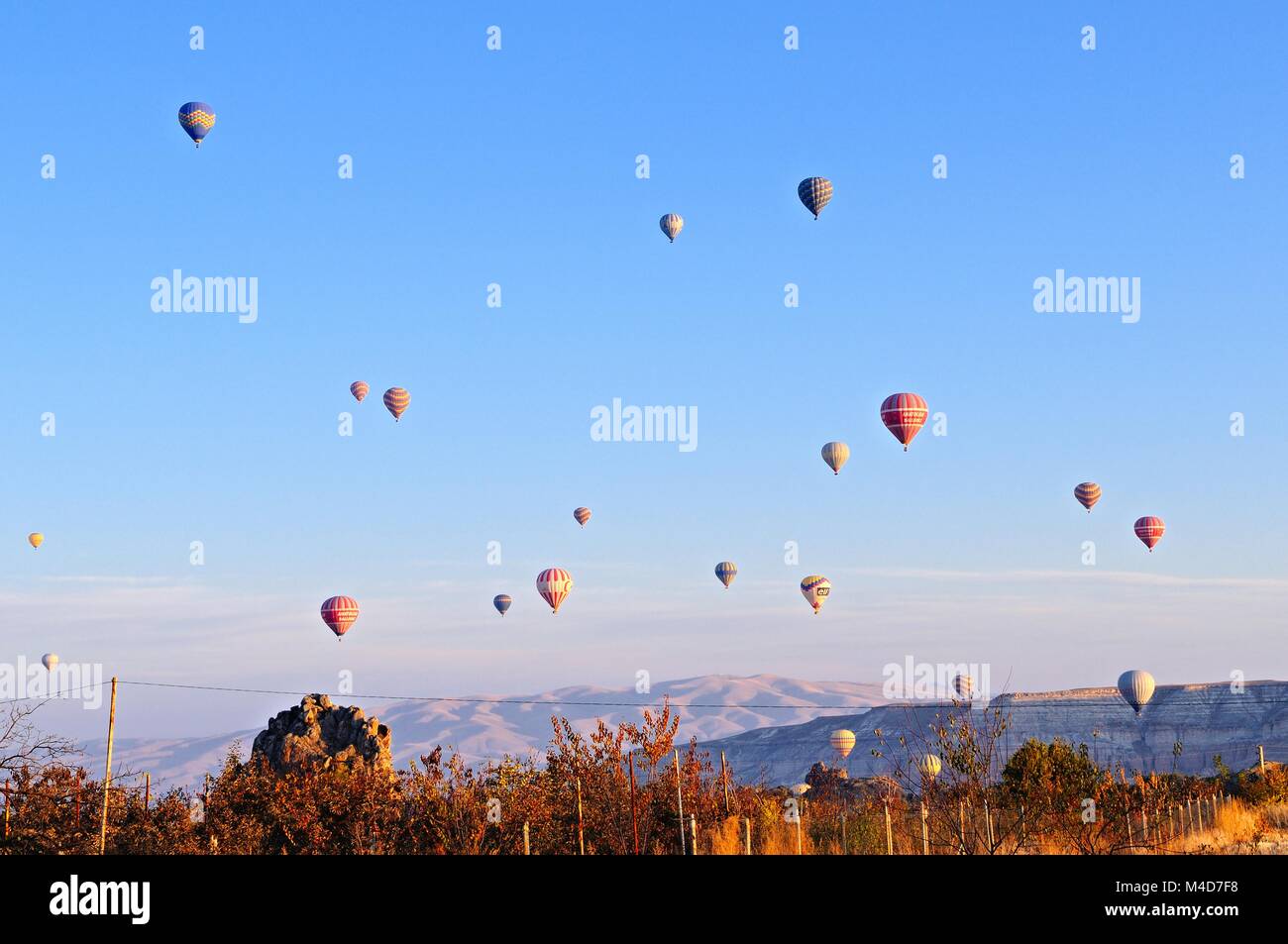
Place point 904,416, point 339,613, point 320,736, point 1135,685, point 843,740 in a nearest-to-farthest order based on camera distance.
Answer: point 320,736
point 904,416
point 339,613
point 1135,685
point 843,740

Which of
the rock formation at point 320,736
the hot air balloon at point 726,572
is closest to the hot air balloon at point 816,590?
the hot air balloon at point 726,572

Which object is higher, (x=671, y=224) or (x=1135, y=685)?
(x=671, y=224)

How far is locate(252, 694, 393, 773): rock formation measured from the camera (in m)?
55.3

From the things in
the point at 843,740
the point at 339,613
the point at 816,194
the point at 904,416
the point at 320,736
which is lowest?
the point at 843,740

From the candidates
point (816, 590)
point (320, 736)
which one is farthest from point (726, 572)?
point (320, 736)

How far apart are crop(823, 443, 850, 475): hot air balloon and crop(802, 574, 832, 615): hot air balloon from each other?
18.3 meters

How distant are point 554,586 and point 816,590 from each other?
2789 centimetres

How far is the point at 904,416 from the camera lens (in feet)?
221

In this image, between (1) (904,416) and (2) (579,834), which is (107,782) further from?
(1) (904,416)

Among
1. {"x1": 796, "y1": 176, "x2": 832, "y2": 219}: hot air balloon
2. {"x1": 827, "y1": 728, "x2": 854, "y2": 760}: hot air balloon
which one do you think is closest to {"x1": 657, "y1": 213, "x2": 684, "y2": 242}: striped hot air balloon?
{"x1": 796, "y1": 176, "x2": 832, "y2": 219}: hot air balloon
